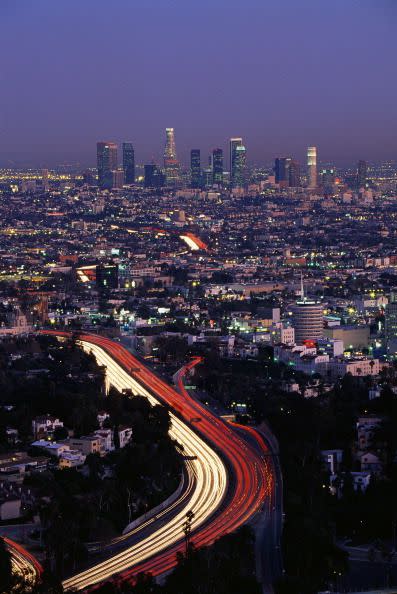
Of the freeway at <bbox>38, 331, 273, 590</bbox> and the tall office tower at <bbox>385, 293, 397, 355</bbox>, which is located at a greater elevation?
the freeway at <bbox>38, 331, 273, 590</bbox>

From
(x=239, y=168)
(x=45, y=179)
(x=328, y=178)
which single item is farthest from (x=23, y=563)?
(x=328, y=178)

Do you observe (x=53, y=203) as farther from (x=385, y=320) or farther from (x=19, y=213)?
(x=385, y=320)

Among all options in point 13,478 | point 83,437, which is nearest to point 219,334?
point 83,437

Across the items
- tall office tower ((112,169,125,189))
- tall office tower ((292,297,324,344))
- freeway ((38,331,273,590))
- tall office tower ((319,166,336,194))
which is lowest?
tall office tower ((319,166,336,194))

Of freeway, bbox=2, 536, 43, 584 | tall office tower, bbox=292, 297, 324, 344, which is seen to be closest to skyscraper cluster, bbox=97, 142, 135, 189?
tall office tower, bbox=292, 297, 324, 344

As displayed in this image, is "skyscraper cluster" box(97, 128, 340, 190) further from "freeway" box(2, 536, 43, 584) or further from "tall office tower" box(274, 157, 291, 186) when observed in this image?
"freeway" box(2, 536, 43, 584)

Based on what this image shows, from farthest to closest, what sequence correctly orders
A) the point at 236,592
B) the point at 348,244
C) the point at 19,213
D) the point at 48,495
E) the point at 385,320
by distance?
the point at 19,213 → the point at 348,244 → the point at 385,320 → the point at 48,495 → the point at 236,592
